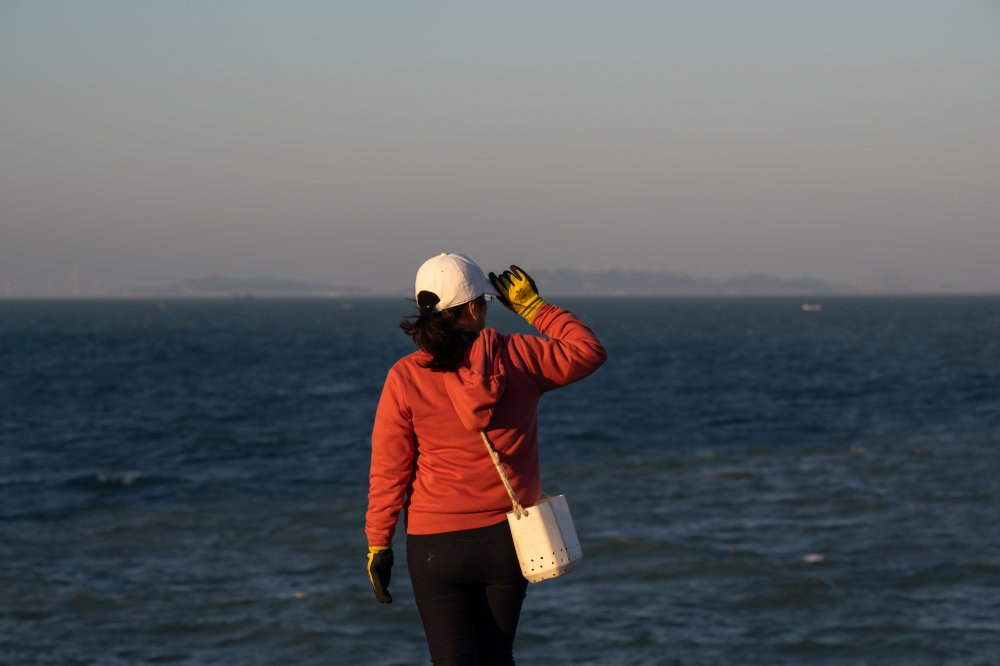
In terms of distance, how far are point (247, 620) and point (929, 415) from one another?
28.6 meters

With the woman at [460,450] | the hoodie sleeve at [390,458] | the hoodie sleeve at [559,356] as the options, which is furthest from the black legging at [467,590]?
the hoodie sleeve at [559,356]

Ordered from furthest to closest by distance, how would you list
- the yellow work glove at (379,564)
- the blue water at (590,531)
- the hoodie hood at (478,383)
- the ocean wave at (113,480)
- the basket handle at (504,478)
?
the ocean wave at (113,480)
the blue water at (590,531)
the yellow work glove at (379,564)
the basket handle at (504,478)
the hoodie hood at (478,383)

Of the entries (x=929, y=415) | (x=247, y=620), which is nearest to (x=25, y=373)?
(x=929, y=415)

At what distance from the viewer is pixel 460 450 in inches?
162

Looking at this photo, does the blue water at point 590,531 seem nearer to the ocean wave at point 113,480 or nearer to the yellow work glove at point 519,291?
the ocean wave at point 113,480

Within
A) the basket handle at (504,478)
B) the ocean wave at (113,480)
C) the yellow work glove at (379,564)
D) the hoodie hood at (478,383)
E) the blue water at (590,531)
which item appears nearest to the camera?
the hoodie hood at (478,383)

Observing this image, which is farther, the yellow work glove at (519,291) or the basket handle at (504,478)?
the yellow work glove at (519,291)

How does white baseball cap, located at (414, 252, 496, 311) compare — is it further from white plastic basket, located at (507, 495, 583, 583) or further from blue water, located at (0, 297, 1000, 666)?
blue water, located at (0, 297, 1000, 666)

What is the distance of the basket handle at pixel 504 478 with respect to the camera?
4078mm

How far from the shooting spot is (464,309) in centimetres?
412

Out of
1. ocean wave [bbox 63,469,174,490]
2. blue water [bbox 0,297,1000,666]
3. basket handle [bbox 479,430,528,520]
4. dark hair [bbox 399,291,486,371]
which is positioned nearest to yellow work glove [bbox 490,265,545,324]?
dark hair [bbox 399,291,486,371]

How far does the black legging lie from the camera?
4.11 metres

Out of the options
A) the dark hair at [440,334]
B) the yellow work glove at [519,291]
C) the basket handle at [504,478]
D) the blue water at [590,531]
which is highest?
the yellow work glove at [519,291]

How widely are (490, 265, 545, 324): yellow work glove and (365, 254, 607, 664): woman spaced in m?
0.20
